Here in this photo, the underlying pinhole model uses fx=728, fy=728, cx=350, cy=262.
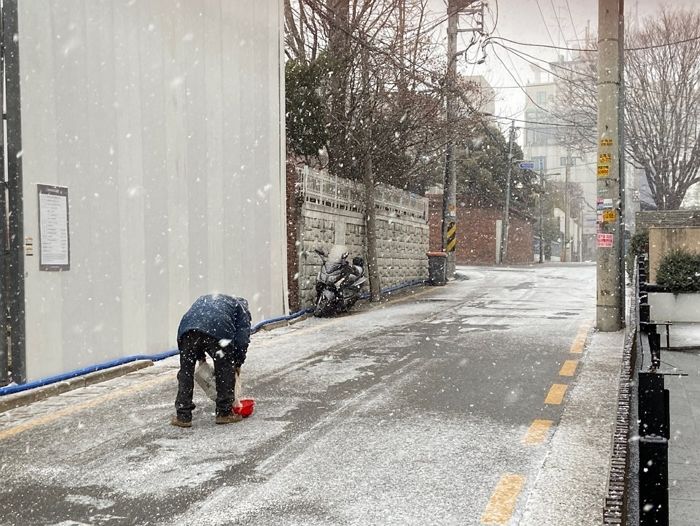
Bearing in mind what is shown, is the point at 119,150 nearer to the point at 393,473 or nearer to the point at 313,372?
the point at 313,372

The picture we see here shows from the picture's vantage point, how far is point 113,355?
8250 millimetres

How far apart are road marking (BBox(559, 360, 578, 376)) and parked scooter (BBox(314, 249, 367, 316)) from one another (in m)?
5.80

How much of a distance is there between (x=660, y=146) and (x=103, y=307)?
2549cm

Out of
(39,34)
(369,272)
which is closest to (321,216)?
(369,272)

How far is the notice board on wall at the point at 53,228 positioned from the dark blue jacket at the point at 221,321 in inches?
86.1

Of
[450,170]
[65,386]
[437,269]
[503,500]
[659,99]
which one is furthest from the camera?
[659,99]

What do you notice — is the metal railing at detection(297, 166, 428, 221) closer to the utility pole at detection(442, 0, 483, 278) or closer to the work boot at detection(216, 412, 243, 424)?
the utility pole at detection(442, 0, 483, 278)

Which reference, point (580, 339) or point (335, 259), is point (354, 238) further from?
point (580, 339)

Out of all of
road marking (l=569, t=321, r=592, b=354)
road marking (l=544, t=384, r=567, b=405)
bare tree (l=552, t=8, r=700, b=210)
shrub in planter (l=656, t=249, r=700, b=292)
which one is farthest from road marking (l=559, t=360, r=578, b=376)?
bare tree (l=552, t=8, r=700, b=210)

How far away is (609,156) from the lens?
456 inches

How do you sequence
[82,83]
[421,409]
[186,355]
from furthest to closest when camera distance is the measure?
[82,83] < [421,409] < [186,355]

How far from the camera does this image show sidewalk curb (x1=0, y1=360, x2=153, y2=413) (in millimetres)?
6488

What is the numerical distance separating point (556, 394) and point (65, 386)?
15.6ft

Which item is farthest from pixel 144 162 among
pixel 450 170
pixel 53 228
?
pixel 450 170
